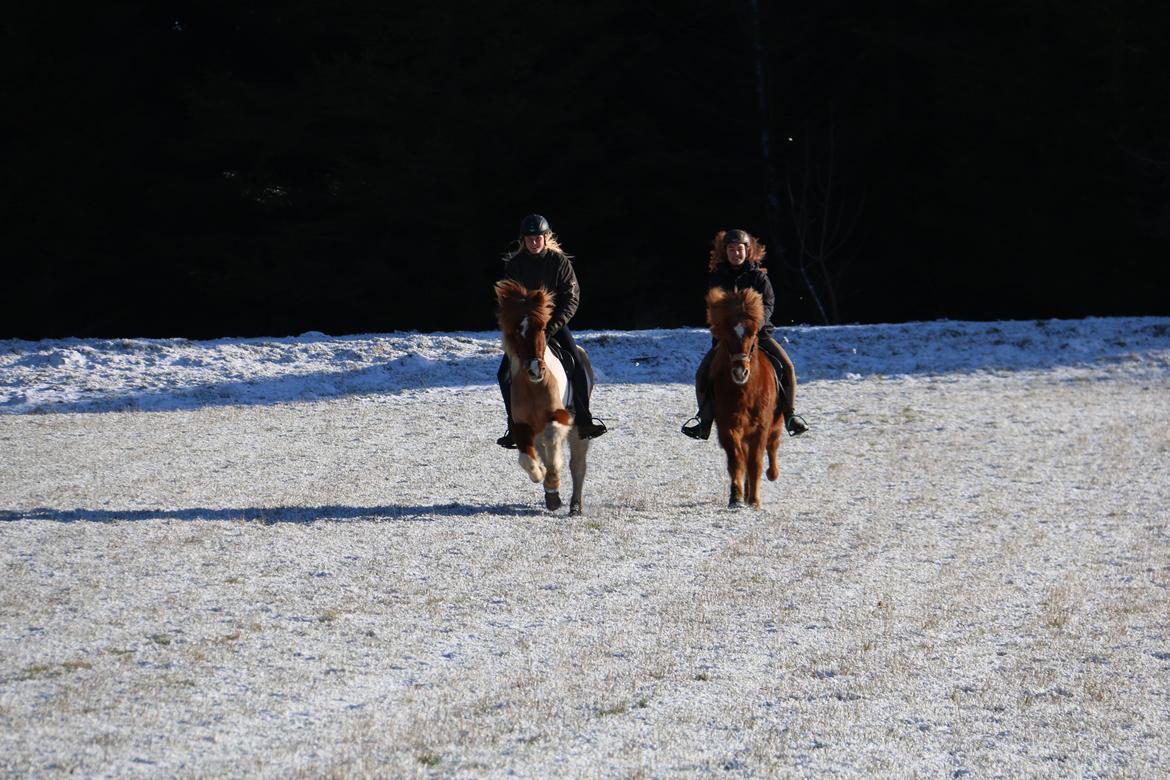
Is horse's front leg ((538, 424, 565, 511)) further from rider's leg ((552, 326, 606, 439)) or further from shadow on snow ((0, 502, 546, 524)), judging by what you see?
rider's leg ((552, 326, 606, 439))

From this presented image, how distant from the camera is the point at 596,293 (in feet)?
117

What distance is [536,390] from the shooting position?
11.1 metres

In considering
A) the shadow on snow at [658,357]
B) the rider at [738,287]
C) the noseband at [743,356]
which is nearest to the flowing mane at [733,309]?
the noseband at [743,356]

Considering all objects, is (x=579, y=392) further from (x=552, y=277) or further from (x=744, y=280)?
(x=744, y=280)

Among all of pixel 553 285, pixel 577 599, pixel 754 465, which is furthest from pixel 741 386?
pixel 577 599

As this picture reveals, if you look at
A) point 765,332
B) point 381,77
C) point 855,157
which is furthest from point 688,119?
point 765,332

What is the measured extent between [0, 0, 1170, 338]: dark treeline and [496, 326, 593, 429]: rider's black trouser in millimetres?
22540

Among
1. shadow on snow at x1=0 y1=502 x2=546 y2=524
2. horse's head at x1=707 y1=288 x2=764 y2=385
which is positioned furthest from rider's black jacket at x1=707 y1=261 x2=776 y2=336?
shadow on snow at x1=0 y1=502 x2=546 y2=524

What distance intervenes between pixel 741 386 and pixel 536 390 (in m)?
1.74

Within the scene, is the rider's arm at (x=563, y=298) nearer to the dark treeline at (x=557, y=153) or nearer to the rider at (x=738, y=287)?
the rider at (x=738, y=287)

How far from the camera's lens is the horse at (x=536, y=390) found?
10.9 metres

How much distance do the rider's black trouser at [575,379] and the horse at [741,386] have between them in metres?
1.11

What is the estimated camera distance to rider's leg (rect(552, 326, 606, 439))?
37.6ft

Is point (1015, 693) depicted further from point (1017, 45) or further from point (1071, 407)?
point (1017, 45)
